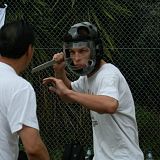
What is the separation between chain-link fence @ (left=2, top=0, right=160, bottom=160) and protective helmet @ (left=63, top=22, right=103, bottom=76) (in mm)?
2666

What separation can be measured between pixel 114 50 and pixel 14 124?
3879 millimetres

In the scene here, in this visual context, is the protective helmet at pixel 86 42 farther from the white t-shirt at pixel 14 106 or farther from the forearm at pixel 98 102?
the white t-shirt at pixel 14 106

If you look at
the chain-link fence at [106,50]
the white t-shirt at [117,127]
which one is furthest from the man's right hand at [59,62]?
the chain-link fence at [106,50]

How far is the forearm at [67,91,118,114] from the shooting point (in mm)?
3076

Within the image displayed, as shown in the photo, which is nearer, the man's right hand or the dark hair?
the dark hair

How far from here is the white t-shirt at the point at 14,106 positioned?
2.56 metres

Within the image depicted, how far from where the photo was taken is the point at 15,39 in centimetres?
271

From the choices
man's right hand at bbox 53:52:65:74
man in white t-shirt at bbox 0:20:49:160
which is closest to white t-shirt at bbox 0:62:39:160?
man in white t-shirt at bbox 0:20:49:160

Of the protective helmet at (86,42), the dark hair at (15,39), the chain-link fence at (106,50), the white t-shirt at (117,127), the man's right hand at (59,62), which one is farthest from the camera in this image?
the chain-link fence at (106,50)

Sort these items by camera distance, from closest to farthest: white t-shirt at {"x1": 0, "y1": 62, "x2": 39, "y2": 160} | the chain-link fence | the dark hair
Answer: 1. white t-shirt at {"x1": 0, "y1": 62, "x2": 39, "y2": 160}
2. the dark hair
3. the chain-link fence

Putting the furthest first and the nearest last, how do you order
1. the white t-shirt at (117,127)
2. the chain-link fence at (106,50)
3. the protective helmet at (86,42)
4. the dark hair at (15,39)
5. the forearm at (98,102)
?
the chain-link fence at (106,50)
the protective helmet at (86,42)
the white t-shirt at (117,127)
the forearm at (98,102)
the dark hair at (15,39)

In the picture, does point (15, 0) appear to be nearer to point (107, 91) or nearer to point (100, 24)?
point (100, 24)

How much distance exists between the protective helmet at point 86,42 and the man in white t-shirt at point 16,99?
72 centimetres

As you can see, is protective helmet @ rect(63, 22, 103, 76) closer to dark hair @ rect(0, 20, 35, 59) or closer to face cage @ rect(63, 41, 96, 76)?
face cage @ rect(63, 41, 96, 76)
